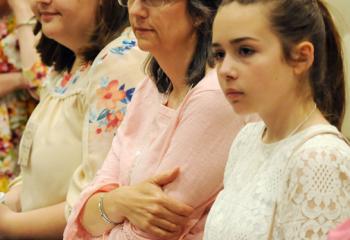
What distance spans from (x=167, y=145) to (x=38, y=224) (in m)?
0.65

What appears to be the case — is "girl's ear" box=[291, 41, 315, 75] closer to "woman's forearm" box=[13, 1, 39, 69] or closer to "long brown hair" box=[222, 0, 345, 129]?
"long brown hair" box=[222, 0, 345, 129]

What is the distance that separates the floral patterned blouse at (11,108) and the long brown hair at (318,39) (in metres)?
1.44

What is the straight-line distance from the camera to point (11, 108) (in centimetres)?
262

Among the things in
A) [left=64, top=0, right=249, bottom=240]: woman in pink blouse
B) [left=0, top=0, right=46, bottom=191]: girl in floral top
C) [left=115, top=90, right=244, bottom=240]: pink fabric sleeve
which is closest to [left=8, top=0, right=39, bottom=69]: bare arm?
[left=0, top=0, right=46, bottom=191]: girl in floral top

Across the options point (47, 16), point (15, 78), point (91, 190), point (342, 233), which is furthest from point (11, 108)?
point (342, 233)

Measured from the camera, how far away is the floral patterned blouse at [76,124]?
1.90m

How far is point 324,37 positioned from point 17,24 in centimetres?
160

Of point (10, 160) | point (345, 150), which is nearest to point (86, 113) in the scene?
point (10, 160)

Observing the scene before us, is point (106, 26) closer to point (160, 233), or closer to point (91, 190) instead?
point (91, 190)

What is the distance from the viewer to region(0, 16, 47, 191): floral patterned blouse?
8.48 feet

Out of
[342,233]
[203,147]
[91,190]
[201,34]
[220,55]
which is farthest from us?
[91,190]

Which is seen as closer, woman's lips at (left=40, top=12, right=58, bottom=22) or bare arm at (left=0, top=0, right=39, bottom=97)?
woman's lips at (left=40, top=12, right=58, bottom=22)

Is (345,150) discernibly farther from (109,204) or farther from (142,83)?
(142,83)

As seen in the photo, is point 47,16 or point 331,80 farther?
point 47,16
